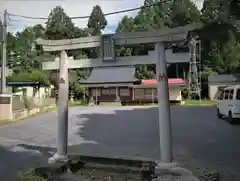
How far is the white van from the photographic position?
43.9ft

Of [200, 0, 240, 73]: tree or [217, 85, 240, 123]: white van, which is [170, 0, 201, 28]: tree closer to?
[200, 0, 240, 73]: tree

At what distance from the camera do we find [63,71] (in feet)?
20.4

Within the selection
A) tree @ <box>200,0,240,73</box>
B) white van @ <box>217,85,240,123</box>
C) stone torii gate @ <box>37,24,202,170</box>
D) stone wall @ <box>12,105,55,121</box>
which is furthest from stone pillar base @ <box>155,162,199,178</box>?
stone wall @ <box>12,105,55,121</box>

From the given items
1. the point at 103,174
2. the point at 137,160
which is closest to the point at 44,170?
the point at 103,174

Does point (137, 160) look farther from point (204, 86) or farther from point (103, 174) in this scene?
point (204, 86)

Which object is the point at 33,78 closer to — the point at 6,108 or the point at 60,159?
the point at 6,108

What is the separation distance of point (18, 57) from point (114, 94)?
12.4 m

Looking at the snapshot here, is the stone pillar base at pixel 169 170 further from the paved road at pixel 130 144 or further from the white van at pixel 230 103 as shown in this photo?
the white van at pixel 230 103

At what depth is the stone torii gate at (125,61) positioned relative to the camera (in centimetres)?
531

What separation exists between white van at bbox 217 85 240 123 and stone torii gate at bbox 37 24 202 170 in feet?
29.3

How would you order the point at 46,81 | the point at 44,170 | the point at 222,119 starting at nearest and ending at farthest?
1. the point at 44,170
2. the point at 222,119
3. the point at 46,81

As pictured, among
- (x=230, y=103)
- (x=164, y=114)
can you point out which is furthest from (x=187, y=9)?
(x=230, y=103)

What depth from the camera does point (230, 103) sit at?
1403 cm

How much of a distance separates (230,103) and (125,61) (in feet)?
31.5
